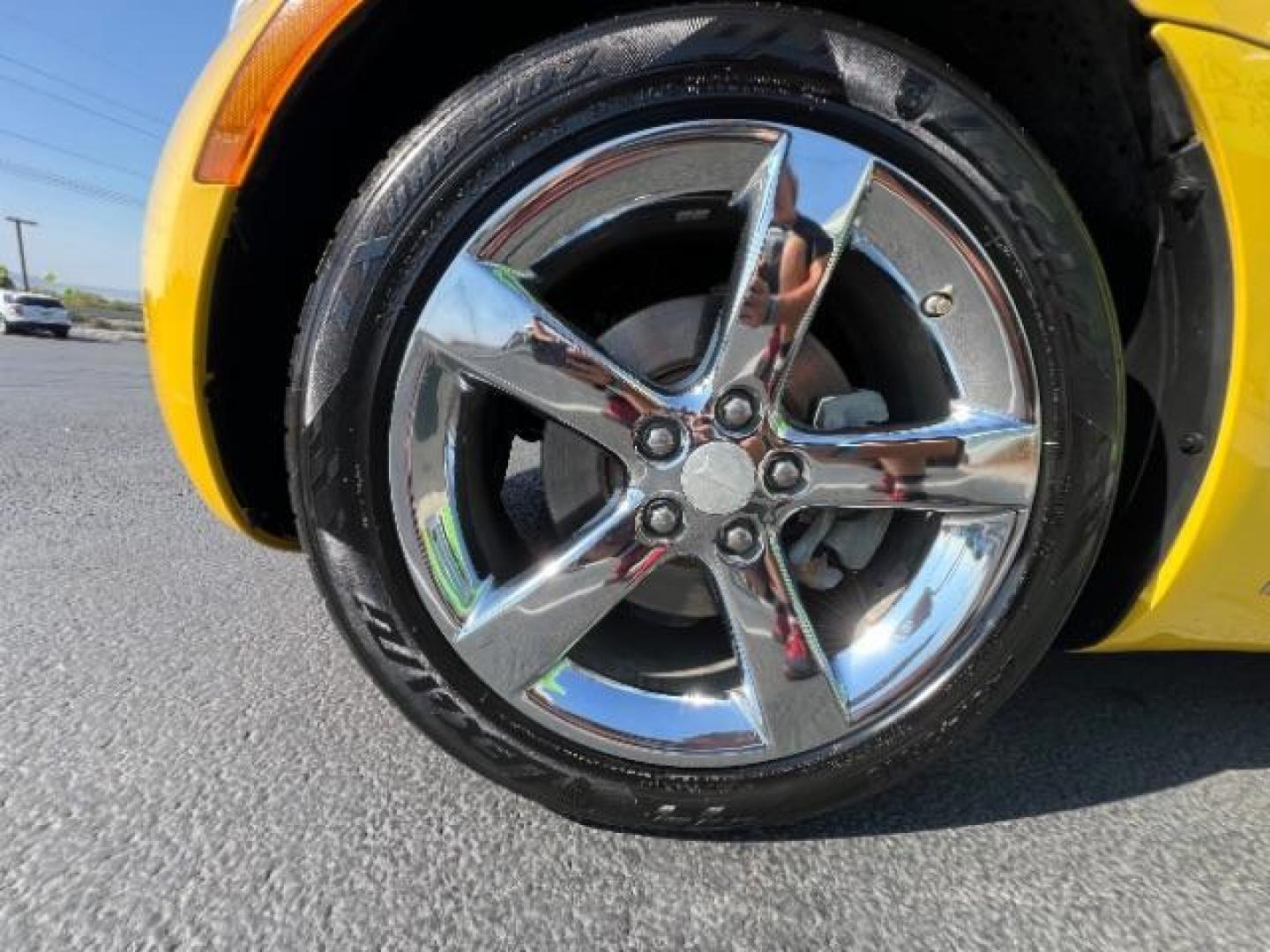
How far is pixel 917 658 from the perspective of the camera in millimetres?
1099

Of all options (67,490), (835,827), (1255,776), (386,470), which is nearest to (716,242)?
(386,470)

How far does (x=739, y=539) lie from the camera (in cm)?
106

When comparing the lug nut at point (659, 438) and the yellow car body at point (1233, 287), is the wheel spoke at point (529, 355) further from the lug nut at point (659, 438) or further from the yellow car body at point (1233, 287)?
the yellow car body at point (1233, 287)

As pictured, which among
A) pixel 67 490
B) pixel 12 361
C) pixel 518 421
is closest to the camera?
pixel 518 421

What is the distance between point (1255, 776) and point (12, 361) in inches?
452

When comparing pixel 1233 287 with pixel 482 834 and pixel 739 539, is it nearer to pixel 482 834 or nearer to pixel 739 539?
pixel 739 539

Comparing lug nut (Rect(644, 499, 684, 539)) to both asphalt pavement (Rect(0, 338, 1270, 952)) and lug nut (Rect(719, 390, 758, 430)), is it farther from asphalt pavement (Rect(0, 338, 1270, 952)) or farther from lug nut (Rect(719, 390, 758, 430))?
asphalt pavement (Rect(0, 338, 1270, 952))

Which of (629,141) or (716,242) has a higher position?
(629,141)

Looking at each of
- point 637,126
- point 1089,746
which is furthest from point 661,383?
point 1089,746

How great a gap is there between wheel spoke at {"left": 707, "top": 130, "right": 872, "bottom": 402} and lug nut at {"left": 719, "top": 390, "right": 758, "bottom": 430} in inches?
0.6

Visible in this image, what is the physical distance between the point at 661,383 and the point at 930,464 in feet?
1.25

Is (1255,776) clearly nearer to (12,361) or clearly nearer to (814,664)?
(814,664)

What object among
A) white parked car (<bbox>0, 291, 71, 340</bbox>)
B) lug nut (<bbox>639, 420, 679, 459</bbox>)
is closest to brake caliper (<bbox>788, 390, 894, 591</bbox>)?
lug nut (<bbox>639, 420, 679, 459</bbox>)

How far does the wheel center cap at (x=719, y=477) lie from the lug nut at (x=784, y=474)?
0.07 feet
